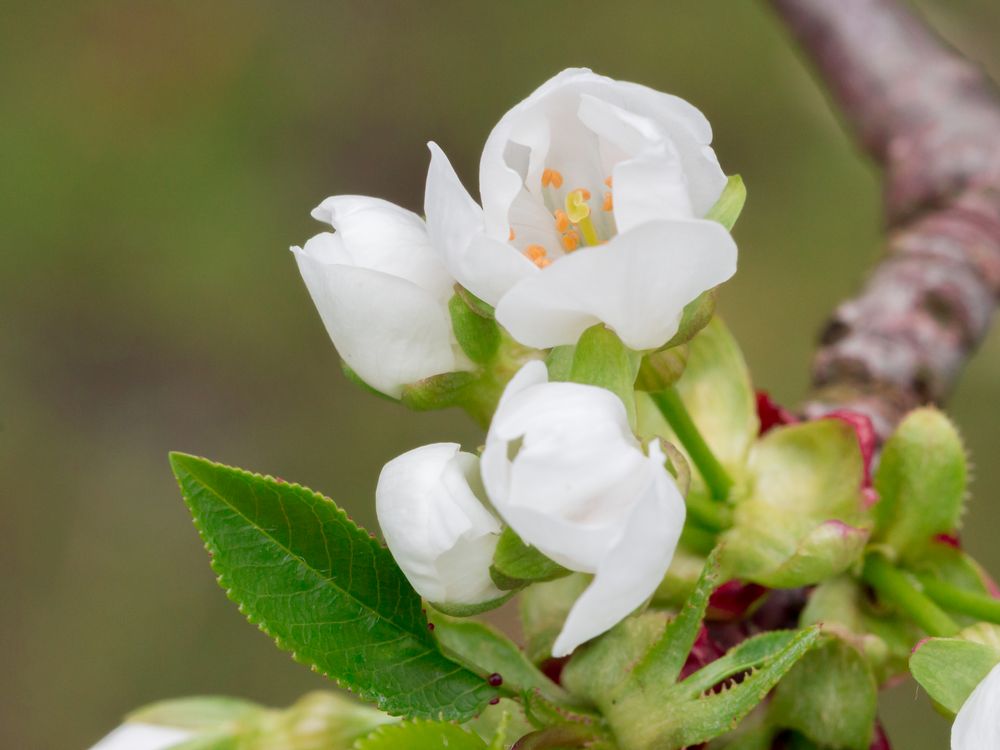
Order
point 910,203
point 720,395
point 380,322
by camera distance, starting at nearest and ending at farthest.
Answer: point 380,322, point 720,395, point 910,203

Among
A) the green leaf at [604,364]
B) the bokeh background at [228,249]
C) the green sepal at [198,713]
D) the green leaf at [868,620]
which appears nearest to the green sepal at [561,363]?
the green leaf at [604,364]

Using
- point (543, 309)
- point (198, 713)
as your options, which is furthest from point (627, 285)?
point (198, 713)

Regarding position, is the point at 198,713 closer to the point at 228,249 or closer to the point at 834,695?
the point at 834,695

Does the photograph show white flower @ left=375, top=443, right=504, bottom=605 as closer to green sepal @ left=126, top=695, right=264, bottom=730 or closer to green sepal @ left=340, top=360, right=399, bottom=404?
green sepal @ left=340, top=360, right=399, bottom=404

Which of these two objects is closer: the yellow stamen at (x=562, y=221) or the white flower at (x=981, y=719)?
the white flower at (x=981, y=719)

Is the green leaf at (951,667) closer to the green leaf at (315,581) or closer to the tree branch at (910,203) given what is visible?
the green leaf at (315,581)

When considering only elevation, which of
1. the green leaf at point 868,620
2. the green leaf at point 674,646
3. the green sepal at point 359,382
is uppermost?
the green sepal at point 359,382

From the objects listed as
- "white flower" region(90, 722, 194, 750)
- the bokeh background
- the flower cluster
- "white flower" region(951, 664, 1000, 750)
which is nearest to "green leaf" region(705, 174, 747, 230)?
the flower cluster
